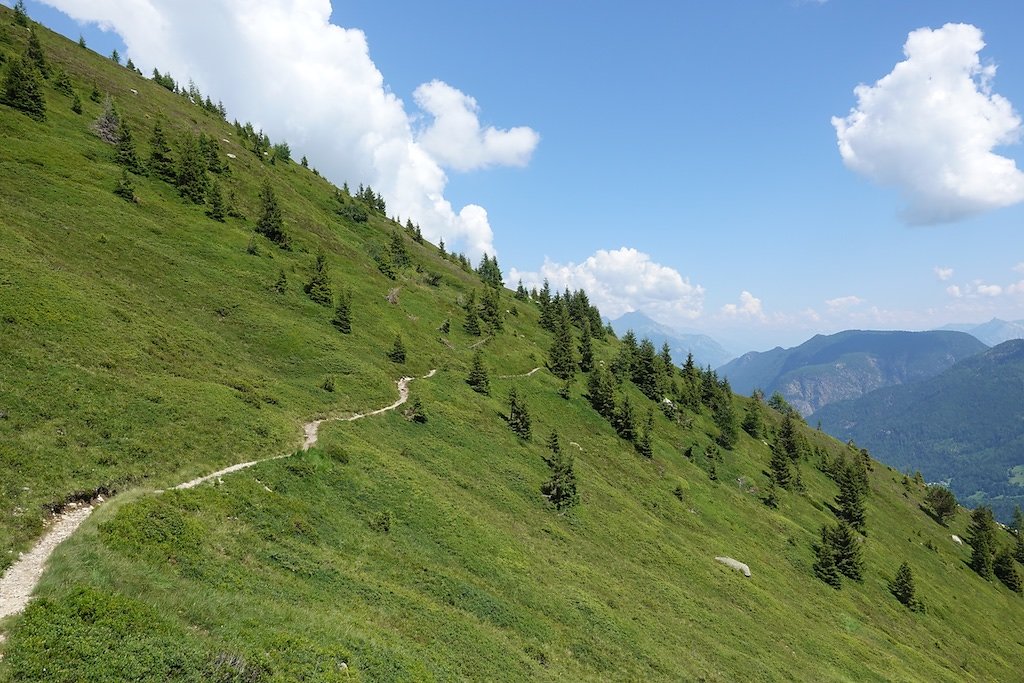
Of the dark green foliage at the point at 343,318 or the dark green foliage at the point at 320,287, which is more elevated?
the dark green foliage at the point at 320,287

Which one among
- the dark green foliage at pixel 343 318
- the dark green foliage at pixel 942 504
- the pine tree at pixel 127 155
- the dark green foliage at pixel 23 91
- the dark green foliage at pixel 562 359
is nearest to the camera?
the dark green foliage at pixel 343 318

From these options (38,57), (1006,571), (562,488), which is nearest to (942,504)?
(1006,571)

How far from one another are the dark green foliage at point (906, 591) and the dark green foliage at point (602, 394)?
52137 mm

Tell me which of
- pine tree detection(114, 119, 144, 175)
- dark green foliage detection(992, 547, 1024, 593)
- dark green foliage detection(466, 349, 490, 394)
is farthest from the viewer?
dark green foliage detection(992, 547, 1024, 593)

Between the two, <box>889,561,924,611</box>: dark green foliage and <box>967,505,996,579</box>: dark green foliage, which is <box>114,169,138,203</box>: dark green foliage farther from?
<box>967,505,996,579</box>: dark green foliage

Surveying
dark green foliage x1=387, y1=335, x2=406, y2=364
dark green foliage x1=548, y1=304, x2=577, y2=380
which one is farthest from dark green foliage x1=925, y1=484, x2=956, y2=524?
dark green foliage x1=387, y1=335, x2=406, y2=364

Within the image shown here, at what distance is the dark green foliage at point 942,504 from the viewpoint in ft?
466

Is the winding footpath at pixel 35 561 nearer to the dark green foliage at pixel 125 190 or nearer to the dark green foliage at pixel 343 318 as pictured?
the dark green foliage at pixel 343 318

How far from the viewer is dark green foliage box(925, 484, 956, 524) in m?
142

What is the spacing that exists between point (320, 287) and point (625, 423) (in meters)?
57.4

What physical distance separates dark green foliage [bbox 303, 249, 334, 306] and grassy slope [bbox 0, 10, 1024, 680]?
211 cm

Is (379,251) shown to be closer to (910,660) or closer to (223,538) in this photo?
(223,538)

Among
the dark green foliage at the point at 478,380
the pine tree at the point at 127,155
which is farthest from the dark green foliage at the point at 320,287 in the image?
the pine tree at the point at 127,155

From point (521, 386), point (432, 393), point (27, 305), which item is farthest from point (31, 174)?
point (521, 386)
